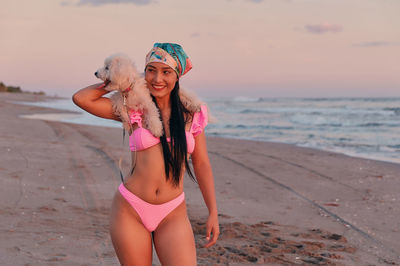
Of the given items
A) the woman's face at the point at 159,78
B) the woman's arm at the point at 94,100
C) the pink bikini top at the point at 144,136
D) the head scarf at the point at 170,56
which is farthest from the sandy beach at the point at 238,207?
the head scarf at the point at 170,56

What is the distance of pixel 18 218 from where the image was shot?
537cm

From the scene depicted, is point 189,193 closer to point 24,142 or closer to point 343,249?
point 343,249

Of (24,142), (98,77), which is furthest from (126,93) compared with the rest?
(24,142)

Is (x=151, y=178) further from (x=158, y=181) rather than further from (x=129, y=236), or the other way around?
(x=129, y=236)

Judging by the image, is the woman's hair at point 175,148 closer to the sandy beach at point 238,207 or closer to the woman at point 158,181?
the woman at point 158,181

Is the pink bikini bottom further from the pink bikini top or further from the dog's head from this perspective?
the dog's head

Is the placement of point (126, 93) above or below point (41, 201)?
above

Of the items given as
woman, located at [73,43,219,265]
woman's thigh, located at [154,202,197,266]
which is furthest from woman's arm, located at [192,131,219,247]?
woman's thigh, located at [154,202,197,266]

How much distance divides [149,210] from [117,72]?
847 mm

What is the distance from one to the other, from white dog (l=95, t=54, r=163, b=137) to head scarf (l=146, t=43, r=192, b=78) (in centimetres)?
16

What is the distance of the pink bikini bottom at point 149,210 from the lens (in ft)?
9.18

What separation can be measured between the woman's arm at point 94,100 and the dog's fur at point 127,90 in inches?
1.5

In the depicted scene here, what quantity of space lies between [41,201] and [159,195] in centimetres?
392

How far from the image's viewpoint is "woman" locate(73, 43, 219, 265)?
109 inches
